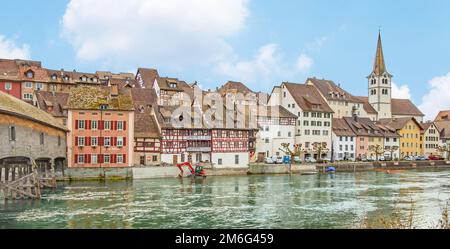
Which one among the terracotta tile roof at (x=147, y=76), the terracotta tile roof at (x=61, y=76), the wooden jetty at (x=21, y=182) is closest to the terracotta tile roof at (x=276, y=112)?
the terracotta tile roof at (x=147, y=76)

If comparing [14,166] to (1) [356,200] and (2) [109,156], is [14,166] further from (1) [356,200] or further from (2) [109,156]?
(1) [356,200]

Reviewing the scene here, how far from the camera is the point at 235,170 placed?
60.8 m

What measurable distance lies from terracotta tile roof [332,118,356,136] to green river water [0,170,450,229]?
3980 cm

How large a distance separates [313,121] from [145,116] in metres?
33.0

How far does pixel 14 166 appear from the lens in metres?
39.8

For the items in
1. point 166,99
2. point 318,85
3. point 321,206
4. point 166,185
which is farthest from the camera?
point 318,85

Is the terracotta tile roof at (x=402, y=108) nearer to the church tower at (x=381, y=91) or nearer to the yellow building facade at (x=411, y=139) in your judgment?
the church tower at (x=381, y=91)

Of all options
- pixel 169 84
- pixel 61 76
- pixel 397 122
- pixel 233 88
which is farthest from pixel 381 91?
pixel 61 76

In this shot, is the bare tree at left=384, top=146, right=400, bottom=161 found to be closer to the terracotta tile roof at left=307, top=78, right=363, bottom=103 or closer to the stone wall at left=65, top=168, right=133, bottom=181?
the terracotta tile roof at left=307, top=78, right=363, bottom=103

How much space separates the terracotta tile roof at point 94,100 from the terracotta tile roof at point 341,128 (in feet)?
138

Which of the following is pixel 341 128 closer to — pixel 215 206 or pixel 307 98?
pixel 307 98

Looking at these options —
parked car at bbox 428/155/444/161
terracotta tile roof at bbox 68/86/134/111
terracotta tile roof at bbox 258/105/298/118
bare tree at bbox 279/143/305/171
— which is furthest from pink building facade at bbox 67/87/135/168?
parked car at bbox 428/155/444/161

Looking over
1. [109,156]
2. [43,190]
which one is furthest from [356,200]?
[109,156]

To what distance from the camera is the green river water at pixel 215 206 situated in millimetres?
23406
